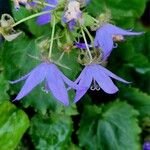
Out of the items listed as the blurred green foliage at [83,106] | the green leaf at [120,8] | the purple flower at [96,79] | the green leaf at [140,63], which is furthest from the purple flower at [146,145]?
the purple flower at [96,79]

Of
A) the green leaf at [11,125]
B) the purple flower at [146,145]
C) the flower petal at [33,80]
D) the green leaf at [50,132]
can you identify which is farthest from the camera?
the purple flower at [146,145]

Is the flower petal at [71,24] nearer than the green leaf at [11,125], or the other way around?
the flower petal at [71,24]

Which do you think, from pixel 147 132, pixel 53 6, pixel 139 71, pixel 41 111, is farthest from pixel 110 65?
pixel 53 6

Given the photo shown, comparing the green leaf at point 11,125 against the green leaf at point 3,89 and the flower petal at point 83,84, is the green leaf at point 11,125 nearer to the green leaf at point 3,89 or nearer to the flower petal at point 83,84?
the green leaf at point 3,89

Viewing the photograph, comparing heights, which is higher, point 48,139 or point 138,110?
point 48,139

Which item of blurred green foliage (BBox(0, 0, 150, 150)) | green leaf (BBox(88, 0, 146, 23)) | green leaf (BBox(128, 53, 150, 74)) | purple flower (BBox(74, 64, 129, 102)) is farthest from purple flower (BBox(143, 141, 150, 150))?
purple flower (BBox(74, 64, 129, 102))

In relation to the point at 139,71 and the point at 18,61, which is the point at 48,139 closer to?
the point at 18,61

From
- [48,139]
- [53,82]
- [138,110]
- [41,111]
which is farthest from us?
[138,110]
